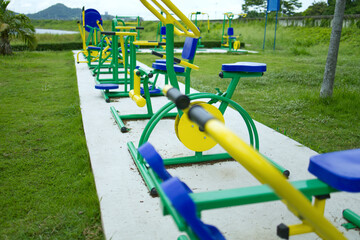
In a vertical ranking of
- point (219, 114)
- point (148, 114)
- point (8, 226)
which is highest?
point (219, 114)

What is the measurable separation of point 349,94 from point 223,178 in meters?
3.28

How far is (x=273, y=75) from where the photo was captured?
7.04 meters

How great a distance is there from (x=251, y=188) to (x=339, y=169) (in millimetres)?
Result: 380

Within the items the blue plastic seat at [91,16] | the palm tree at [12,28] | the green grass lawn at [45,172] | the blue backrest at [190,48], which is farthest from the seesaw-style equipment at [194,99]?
the palm tree at [12,28]

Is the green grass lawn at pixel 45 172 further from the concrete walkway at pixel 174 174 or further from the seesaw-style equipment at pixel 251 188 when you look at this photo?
the seesaw-style equipment at pixel 251 188

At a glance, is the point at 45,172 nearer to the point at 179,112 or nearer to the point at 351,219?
the point at 179,112

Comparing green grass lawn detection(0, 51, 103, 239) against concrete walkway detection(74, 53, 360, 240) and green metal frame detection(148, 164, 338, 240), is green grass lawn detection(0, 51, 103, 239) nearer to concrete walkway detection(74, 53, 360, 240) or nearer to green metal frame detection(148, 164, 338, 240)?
concrete walkway detection(74, 53, 360, 240)

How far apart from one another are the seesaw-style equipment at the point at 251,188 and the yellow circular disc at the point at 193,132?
106 cm

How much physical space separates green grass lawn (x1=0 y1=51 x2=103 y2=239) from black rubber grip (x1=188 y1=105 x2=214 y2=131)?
44.6 inches

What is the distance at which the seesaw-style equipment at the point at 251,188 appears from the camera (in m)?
0.73

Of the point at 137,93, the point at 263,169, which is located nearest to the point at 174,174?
the point at 137,93

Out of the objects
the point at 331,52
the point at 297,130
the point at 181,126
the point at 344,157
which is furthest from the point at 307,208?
the point at 331,52

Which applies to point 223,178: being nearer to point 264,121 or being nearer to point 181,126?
point 181,126

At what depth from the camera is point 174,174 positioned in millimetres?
2375
